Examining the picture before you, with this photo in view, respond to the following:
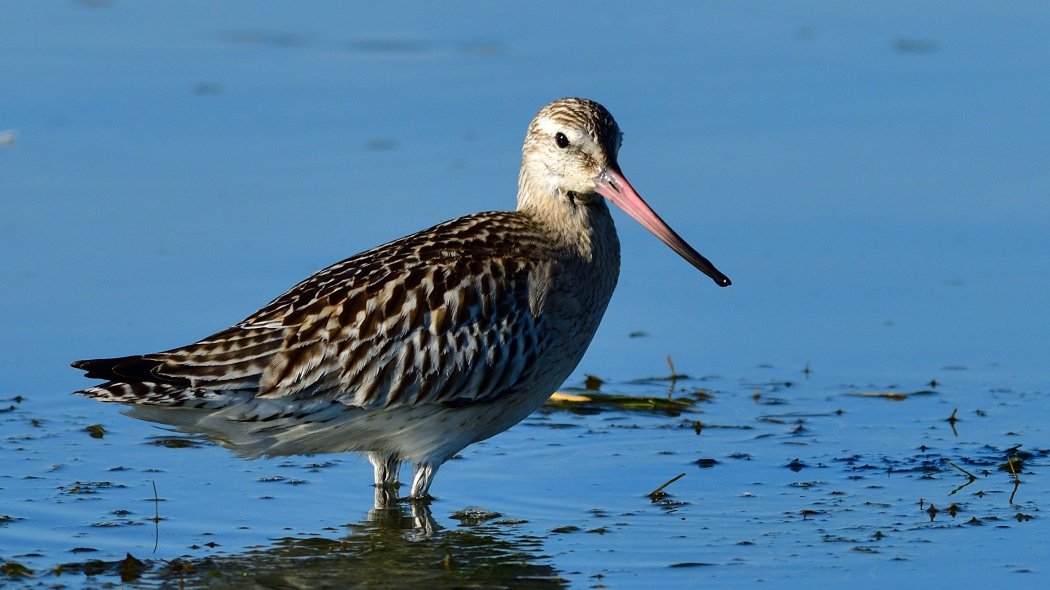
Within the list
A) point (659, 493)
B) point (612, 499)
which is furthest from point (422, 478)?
point (659, 493)

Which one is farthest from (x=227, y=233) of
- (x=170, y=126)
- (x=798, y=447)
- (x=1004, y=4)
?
(x=1004, y=4)

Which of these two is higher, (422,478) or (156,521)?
(422,478)

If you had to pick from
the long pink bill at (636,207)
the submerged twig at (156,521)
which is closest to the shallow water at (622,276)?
the submerged twig at (156,521)

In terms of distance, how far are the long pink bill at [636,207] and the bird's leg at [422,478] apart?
173 cm

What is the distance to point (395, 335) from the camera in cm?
844

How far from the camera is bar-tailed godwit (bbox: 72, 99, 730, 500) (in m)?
8.21

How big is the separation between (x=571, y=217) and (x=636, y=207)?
1.18 feet

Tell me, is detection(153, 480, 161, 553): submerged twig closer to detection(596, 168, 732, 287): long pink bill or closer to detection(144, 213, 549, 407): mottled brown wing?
detection(144, 213, 549, 407): mottled brown wing

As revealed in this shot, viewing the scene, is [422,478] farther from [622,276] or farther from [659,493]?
[622,276]

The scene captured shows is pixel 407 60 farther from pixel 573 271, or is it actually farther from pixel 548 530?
pixel 548 530

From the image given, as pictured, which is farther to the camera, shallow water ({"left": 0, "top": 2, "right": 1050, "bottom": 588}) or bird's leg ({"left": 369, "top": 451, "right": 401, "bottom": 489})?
bird's leg ({"left": 369, "top": 451, "right": 401, "bottom": 489})

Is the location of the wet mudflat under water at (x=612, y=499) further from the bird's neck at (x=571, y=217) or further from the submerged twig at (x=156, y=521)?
the bird's neck at (x=571, y=217)

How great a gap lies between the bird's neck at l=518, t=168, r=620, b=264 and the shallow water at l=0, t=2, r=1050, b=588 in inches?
48.2

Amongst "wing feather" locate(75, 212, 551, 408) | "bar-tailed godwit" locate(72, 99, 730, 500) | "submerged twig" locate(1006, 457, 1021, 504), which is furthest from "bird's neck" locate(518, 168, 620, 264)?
"submerged twig" locate(1006, 457, 1021, 504)
